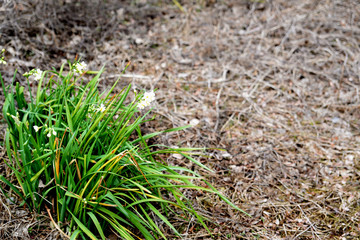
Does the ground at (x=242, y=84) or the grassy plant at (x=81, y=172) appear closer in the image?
the grassy plant at (x=81, y=172)

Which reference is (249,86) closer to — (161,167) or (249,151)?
(249,151)

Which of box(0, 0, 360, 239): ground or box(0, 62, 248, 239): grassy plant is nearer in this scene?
box(0, 62, 248, 239): grassy plant

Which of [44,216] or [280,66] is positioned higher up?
[44,216]

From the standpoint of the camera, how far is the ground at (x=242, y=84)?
2695mm

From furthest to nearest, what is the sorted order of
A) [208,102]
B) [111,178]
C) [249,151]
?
1. [208,102]
2. [249,151]
3. [111,178]

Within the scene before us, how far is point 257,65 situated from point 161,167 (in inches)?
99.6

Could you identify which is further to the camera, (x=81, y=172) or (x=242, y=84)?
(x=242, y=84)

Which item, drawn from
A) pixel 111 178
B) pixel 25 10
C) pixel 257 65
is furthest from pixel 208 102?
pixel 25 10

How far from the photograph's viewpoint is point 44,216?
2316 millimetres

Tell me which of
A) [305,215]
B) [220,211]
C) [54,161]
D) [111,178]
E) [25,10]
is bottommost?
[305,215]

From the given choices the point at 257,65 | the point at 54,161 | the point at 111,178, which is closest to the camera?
the point at 54,161

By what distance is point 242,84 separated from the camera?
4.08 meters

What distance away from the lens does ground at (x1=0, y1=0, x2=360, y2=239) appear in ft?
8.84

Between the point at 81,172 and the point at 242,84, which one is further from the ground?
the point at 81,172
